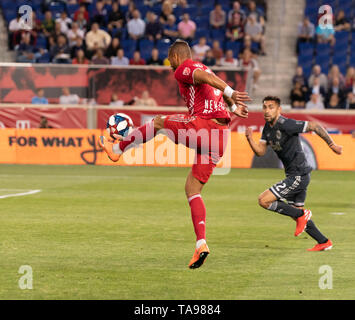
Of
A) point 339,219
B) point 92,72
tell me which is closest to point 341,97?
point 92,72

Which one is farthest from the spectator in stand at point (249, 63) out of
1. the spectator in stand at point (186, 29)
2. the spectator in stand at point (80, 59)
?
the spectator in stand at point (80, 59)

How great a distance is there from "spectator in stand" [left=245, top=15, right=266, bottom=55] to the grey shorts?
17636 millimetres

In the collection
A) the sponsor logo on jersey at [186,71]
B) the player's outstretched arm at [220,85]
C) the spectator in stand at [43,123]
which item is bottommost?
the spectator in stand at [43,123]

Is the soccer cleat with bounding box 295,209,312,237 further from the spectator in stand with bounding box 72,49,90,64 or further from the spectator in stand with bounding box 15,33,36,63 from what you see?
the spectator in stand with bounding box 15,33,36,63

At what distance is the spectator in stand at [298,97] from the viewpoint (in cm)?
2495

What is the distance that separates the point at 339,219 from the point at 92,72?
14.0 m

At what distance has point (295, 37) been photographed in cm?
2825

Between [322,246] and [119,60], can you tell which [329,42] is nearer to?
[119,60]

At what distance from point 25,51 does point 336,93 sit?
1061 cm

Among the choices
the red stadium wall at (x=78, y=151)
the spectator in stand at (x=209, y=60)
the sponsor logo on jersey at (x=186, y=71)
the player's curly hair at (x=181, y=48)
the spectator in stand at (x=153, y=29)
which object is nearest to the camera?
the sponsor logo on jersey at (x=186, y=71)

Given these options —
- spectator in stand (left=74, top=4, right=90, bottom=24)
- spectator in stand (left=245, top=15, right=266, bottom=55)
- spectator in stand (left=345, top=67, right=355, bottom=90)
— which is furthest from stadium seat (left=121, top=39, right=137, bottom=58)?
spectator in stand (left=345, top=67, right=355, bottom=90)

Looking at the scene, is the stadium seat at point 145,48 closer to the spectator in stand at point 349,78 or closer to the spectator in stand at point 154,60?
the spectator in stand at point 154,60

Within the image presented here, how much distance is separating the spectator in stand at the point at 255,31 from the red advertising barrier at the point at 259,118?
3408 millimetres

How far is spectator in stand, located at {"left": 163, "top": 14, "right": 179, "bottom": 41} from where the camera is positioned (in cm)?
2750
